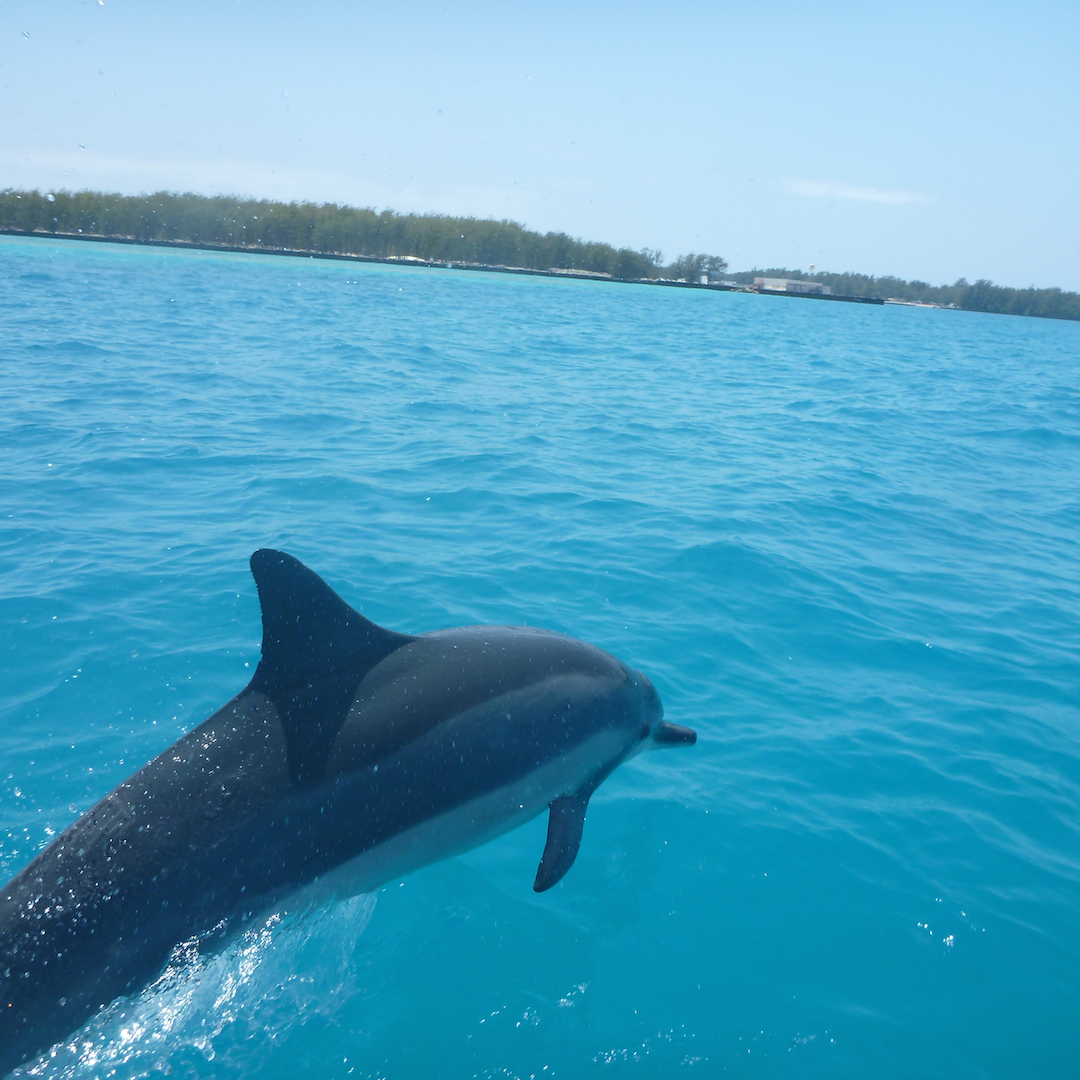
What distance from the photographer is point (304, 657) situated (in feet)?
13.6

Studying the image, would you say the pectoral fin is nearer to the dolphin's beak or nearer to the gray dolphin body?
the gray dolphin body

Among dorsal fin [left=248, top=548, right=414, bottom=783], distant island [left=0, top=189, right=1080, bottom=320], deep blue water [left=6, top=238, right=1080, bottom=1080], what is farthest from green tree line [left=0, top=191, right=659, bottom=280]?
dorsal fin [left=248, top=548, right=414, bottom=783]

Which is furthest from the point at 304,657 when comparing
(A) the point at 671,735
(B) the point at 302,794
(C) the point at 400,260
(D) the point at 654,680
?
(C) the point at 400,260

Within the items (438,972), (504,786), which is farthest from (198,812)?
(438,972)

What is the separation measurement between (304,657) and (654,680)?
4521 mm

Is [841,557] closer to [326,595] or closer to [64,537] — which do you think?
[326,595]

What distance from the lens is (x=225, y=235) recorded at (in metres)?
106

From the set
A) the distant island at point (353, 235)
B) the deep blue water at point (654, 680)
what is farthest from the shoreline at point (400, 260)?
the deep blue water at point (654, 680)

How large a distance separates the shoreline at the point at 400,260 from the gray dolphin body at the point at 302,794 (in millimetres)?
98125

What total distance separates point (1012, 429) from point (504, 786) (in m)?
23.1

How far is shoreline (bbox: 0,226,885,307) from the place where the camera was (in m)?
89.6

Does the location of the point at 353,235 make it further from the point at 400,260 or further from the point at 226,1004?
the point at 226,1004

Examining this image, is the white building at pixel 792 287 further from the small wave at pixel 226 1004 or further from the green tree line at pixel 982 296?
the small wave at pixel 226 1004

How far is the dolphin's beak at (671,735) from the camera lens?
6.05 m
